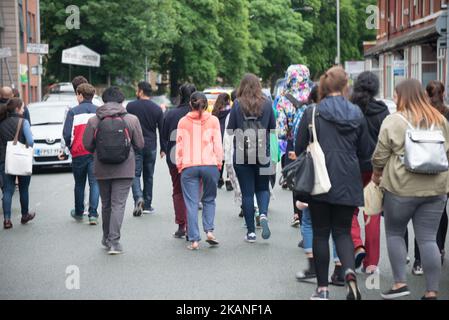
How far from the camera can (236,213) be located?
44.0 ft

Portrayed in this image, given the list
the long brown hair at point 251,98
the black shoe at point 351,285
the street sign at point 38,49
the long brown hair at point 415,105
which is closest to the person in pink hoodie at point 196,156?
the long brown hair at point 251,98

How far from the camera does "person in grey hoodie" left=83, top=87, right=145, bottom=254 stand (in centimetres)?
1018

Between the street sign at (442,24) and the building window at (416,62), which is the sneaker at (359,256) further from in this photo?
the building window at (416,62)

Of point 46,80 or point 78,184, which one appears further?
point 46,80

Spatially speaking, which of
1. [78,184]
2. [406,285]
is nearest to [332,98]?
[406,285]

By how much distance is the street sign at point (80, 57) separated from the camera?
3775cm

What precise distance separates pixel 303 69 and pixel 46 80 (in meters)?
44.3

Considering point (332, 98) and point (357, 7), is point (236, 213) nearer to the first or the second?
point (332, 98)

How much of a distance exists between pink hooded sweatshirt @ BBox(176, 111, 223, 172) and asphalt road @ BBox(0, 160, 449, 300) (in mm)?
941

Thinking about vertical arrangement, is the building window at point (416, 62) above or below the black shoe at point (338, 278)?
above

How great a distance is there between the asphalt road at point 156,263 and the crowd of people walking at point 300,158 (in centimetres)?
25

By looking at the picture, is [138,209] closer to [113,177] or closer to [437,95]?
[113,177]

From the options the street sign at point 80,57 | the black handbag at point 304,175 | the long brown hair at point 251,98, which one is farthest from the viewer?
the street sign at point 80,57

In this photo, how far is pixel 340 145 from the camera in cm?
735
